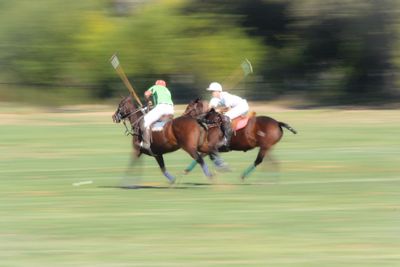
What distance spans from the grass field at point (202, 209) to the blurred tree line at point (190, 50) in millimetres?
19737

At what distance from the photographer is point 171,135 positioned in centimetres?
2078

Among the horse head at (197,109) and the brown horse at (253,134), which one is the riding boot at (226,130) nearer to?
the brown horse at (253,134)

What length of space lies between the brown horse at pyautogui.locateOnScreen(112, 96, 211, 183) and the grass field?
2.48 feet

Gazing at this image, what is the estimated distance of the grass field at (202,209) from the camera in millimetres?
12867

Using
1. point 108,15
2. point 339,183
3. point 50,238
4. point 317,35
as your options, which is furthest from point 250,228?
point 108,15

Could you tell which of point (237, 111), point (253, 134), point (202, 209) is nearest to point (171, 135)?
point (237, 111)

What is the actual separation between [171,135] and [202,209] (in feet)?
12.4

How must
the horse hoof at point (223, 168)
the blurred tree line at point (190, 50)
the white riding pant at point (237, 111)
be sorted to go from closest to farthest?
the white riding pant at point (237, 111) < the horse hoof at point (223, 168) < the blurred tree line at point (190, 50)

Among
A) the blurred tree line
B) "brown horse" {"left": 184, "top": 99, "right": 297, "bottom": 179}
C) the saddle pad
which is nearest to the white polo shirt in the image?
"brown horse" {"left": 184, "top": 99, "right": 297, "bottom": 179}

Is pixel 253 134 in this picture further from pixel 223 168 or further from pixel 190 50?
Answer: pixel 190 50

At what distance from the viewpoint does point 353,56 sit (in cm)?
5134

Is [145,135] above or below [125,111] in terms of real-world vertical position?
below

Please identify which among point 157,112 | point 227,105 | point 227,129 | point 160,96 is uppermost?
point 160,96

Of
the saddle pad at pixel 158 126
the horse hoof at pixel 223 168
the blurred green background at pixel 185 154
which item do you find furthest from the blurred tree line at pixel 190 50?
the saddle pad at pixel 158 126
